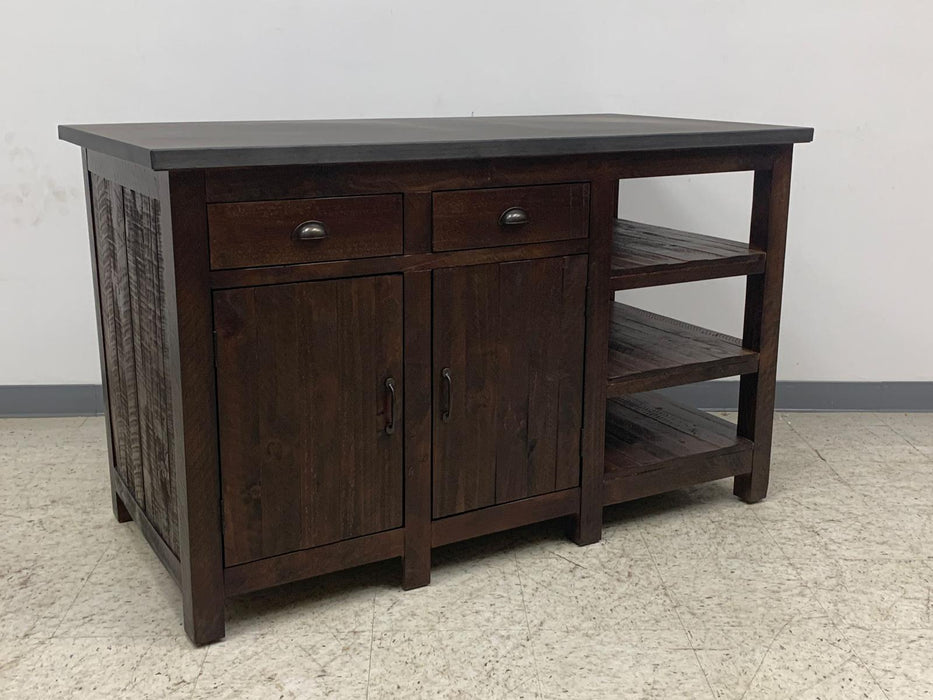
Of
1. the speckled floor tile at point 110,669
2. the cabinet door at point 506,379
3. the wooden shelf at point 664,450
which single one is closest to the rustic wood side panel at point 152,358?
the speckled floor tile at point 110,669

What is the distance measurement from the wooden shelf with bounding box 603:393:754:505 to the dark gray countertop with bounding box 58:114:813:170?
846 mm

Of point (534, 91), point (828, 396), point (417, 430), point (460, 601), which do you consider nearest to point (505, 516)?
point (460, 601)

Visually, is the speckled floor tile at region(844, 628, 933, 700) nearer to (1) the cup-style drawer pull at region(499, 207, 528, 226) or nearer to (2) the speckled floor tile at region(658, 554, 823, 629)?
(2) the speckled floor tile at region(658, 554, 823, 629)

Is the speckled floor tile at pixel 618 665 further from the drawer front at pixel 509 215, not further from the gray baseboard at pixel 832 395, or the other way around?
the gray baseboard at pixel 832 395

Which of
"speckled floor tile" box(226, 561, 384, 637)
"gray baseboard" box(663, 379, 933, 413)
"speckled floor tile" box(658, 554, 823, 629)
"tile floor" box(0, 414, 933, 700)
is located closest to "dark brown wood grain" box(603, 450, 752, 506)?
"tile floor" box(0, 414, 933, 700)

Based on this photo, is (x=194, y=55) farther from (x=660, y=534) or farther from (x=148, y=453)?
(x=660, y=534)

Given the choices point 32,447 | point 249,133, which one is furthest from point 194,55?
point 32,447

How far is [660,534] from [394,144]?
4.30 feet

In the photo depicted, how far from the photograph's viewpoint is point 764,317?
2.90 metres

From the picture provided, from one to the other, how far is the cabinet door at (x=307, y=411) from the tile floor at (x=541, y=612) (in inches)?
9.0

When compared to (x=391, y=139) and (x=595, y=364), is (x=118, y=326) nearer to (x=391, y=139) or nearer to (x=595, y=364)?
(x=391, y=139)

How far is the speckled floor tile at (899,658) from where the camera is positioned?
210 cm

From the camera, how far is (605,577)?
2.56m

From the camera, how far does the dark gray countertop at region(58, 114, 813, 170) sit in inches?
79.6
